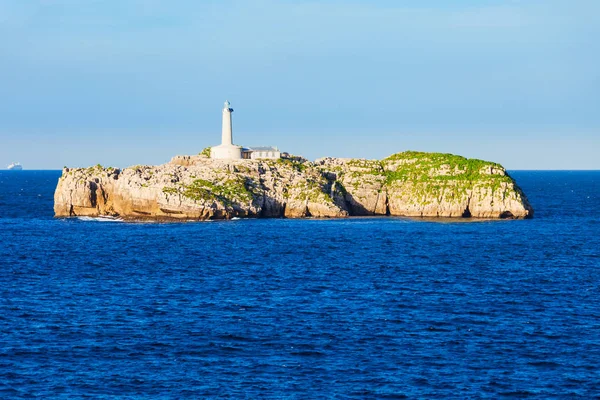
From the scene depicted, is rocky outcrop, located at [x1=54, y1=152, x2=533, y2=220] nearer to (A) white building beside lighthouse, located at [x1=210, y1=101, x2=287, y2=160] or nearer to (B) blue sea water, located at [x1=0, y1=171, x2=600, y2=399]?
(A) white building beside lighthouse, located at [x1=210, y1=101, x2=287, y2=160]

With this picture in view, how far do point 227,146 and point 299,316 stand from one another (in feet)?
303

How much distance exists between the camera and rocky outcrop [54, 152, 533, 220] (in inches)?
5049

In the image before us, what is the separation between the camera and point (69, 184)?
443 feet

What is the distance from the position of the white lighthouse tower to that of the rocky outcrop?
22.7 ft

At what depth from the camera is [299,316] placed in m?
62.0

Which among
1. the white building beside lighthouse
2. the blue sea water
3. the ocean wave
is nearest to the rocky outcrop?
the ocean wave

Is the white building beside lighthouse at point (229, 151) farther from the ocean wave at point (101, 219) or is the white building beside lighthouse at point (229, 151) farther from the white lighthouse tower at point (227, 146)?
the ocean wave at point (101, 219)

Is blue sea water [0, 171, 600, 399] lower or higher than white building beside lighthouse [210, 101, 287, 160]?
lower

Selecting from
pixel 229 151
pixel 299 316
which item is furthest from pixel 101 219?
pixel 299 316

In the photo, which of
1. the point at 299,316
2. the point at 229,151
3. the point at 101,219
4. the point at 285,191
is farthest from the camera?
the point at 229,151

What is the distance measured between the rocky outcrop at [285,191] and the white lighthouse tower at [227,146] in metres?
6.93

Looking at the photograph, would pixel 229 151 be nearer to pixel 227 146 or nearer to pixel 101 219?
pixel 227 146

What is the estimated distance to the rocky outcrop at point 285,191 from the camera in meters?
128

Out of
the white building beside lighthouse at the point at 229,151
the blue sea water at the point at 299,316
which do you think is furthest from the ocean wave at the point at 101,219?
the white building beside lighthouse at the point at 229,151
